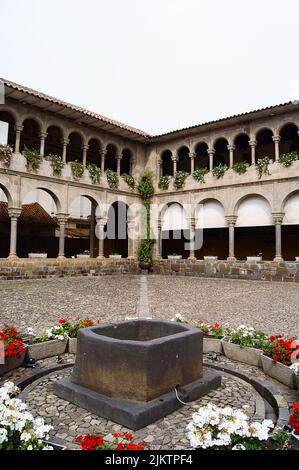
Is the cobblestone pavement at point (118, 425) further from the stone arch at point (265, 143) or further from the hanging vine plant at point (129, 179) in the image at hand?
the hanging vine plant at point (129, 179)

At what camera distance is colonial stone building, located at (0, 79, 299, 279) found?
16.8 metres

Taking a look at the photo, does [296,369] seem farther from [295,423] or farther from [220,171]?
[220,171]

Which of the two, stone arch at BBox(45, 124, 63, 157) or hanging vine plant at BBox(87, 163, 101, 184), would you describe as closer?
hanging vine plant at BBox(87, 163, 101, 184)

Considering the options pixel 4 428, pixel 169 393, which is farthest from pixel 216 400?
pixel 4 428

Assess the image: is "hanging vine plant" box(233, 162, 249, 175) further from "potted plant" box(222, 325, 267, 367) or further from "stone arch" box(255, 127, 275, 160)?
"potted plant" box(222, 325, 267, 367)

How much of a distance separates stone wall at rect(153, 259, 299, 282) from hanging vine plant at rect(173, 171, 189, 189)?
14.4 feet

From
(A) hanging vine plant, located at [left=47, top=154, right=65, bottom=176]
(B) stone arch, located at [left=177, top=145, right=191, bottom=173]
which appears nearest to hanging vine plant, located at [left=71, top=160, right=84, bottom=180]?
(A) hanging vine plant, located at [left=47, top=154, right=65, bottom=176]

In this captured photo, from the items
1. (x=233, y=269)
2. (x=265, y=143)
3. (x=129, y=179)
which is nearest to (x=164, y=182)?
(x=129, y=179)

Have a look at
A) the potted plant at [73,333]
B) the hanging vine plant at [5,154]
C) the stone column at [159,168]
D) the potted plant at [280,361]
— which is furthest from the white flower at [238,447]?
the stone column at [159,168]

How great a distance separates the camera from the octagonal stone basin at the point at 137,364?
3723mm

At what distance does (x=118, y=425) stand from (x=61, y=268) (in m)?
14.6

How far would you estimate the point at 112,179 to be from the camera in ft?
66.8
